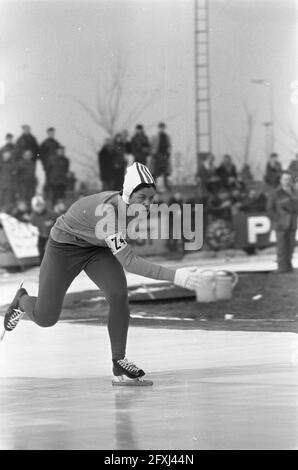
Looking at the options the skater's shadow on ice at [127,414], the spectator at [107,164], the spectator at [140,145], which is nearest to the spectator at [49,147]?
the spectator at [107,164]

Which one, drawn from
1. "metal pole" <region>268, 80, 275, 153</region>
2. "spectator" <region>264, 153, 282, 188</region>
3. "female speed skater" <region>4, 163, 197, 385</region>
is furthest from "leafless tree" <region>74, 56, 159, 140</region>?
"female speed skater" <region>4, 163, 197, 385</region>

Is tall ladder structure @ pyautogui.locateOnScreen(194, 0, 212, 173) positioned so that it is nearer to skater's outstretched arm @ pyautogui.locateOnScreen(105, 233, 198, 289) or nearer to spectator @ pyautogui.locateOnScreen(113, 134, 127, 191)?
spectator @ pyautogui.locateOnScreen(113, 134, 127, 191)

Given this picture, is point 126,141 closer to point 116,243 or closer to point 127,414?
point 116,243

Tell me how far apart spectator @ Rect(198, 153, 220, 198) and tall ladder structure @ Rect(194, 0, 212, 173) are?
95 millimetres

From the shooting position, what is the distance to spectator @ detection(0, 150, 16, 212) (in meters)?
12.6

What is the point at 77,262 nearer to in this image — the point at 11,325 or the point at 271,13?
the point at 11,325

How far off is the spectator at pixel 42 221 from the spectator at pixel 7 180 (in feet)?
1.03

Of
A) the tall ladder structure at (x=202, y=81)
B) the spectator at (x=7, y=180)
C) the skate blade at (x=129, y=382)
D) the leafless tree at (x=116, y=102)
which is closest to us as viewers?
the skate blade at (x=129, y=382)

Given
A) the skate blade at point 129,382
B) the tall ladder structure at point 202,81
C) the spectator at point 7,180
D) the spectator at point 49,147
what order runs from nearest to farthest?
1. the skate blade at point 129,382
2. the tall ladder structure at point 202,81
3. the spectator at point 49,147
4. the spectator at point 7,180

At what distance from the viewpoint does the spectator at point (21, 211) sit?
1271cm

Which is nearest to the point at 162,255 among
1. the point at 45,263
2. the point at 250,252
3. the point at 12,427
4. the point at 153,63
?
the point at 250,252

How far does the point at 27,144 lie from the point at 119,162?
101 cm

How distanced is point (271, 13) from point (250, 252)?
2.26 metres

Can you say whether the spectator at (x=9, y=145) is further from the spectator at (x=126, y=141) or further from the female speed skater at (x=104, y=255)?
the female speed skater at (x=104, y=255)
